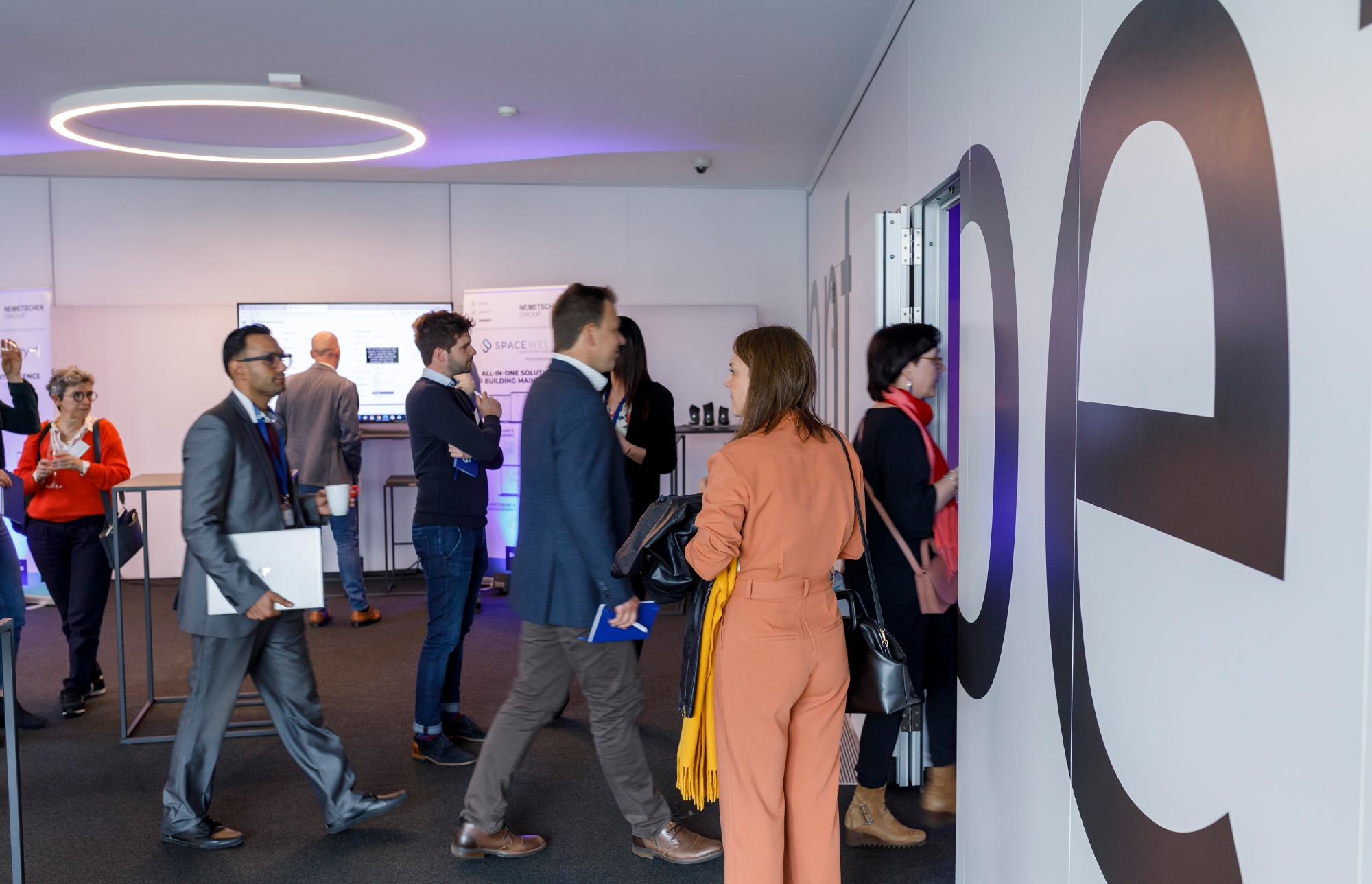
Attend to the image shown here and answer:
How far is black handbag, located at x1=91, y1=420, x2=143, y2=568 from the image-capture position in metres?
3.67

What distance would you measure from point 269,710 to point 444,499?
925mm

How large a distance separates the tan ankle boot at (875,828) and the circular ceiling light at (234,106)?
405 cm

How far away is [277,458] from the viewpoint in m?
2.81

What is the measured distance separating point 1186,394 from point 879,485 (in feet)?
4.54

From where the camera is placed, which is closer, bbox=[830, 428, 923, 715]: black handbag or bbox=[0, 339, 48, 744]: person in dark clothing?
bbox=[830, 428, 923, 715]: black handbag

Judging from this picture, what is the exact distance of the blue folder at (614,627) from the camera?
2.48m

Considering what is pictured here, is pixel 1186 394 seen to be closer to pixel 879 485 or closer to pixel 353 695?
pixel 879 485

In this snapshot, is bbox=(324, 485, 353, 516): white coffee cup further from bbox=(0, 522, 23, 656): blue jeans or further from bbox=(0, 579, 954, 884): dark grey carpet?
bbox=(0, 522, 23, 656): blue jeans

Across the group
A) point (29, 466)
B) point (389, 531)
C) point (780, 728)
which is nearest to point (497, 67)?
point (29, 466)

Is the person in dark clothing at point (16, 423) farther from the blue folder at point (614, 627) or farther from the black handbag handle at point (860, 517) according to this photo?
the black handbag handle at point (860, 517)

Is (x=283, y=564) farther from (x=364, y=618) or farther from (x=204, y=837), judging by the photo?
(x=364, y=618)

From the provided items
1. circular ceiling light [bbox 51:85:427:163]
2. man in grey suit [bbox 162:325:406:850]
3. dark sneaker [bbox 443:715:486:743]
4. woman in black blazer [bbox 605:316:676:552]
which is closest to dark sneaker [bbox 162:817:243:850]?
man in grey suit [bbox 162:325:406:850]

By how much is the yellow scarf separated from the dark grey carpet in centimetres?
54

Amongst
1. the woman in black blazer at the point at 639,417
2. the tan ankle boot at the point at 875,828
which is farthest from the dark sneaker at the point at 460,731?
the tan ankle boot at the point at 875,828
